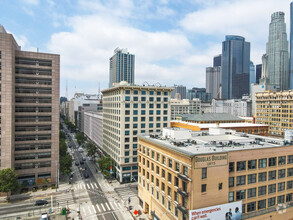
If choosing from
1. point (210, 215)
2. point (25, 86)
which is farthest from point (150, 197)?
point (25, 86)

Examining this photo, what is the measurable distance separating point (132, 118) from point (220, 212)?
163 ft

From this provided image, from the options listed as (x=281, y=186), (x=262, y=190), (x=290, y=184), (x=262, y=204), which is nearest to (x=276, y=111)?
(x=290, y=184)

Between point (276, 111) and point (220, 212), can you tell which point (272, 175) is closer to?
point (220, 212)

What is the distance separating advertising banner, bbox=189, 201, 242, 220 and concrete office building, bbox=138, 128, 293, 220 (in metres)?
0.60

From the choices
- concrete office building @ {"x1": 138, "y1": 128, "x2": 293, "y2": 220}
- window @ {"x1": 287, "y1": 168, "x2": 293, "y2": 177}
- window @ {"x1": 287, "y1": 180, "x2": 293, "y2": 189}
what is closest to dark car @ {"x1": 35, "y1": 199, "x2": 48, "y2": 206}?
concrete office building @ {"x1": 138, "y1": 128, "x2": 293, "y2": 220}

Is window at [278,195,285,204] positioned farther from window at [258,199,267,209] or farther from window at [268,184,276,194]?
window at [258,199,267,209]

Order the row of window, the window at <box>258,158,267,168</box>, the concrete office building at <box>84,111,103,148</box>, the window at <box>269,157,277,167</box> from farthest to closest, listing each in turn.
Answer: the concrete office building at <box>84,111,103,148</box>
the window at <box>269,157,277,167</box>
the window at <box>258,158,267,168</box>
the row of window

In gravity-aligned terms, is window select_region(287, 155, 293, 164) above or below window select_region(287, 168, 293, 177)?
above

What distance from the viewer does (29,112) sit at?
72.8 m

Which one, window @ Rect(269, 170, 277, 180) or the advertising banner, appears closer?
the advertising banner

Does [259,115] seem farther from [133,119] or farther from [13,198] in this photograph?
[13,198]

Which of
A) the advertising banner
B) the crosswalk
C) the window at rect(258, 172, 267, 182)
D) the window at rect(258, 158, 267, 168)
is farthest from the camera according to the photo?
the crosswalk

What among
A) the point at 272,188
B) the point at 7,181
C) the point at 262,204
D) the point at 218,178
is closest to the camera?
the point at 218,178

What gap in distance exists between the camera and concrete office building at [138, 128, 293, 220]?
36.3 m
